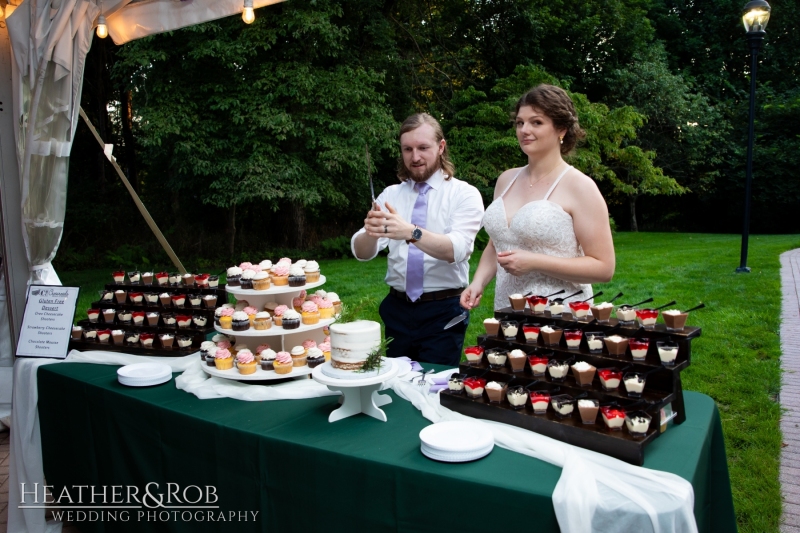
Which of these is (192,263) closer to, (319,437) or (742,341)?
(742,341)

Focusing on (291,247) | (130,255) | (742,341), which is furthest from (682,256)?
(130,255)

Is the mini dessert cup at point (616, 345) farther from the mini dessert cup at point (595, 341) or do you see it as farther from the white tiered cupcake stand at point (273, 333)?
the white tiered cupcake stand at point (273, 333)

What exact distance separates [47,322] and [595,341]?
2.74 metres

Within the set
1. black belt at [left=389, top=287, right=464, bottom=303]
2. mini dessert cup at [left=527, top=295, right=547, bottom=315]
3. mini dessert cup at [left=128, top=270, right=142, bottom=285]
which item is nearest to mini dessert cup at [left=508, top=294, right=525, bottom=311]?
mini dessert cup at [left=527, top=295, right=547, bottom=315]

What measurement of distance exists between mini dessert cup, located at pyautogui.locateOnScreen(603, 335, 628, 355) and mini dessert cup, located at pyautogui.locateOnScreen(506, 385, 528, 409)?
0.29 metres

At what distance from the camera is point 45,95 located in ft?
10.9

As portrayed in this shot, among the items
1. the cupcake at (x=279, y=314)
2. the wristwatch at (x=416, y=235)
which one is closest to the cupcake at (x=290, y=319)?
the cupcake at (x=279, y=314)

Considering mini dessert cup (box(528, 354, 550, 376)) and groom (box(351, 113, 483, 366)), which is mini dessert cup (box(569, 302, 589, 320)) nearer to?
mini dessert cup (box(528, 354, 550, 376))

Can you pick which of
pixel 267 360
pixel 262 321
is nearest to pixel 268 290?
pixel 262 321

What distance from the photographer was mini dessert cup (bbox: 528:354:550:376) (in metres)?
1.89

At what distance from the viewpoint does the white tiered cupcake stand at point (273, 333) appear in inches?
96.0

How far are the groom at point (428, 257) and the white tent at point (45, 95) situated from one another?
1.29 meters

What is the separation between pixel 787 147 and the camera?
19.5 m

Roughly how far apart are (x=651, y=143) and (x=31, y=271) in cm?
1829
